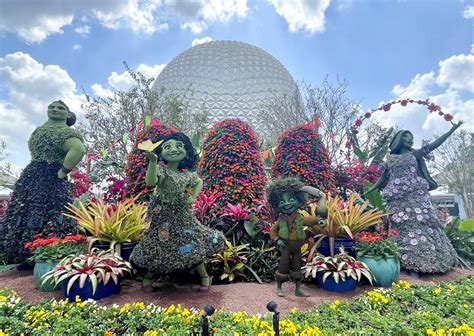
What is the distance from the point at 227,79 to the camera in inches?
984

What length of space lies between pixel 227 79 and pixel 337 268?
2261 cm

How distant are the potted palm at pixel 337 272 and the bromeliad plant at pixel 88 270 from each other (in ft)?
7.98

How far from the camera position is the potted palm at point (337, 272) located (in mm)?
4012

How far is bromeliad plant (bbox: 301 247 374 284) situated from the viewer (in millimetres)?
4008

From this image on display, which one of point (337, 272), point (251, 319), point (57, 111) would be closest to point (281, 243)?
point (337, 272)

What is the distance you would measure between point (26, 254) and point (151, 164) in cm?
292

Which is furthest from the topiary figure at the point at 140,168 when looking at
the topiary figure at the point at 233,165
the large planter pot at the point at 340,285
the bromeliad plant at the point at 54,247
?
the large planter pot at the point at 340,285

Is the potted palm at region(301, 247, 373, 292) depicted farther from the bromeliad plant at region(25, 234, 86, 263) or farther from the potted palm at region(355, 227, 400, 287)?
the bromeliad plant at region(25, 234, 86, 263)

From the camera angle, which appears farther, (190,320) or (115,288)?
(115,288)

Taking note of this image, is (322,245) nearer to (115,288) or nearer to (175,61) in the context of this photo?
(115,288)

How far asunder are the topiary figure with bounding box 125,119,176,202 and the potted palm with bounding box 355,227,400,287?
3684 millimetres

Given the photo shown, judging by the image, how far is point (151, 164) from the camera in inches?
136

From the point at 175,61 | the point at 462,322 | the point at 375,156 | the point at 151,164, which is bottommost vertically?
the point at 462,322

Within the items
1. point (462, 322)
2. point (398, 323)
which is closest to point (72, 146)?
point (398, 323)
